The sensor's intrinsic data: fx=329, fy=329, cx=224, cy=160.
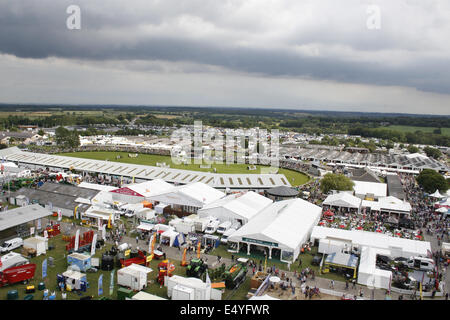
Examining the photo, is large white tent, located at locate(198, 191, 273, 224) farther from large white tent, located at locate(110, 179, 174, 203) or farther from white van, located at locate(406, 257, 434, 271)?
white van, located at locate(406, 257, 434, 271)

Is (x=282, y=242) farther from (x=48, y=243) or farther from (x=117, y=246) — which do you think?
(x=48, y=243)

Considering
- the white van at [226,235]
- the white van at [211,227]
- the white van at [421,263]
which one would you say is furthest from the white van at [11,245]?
the white van at [421,263]

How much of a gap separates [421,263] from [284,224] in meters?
8.01

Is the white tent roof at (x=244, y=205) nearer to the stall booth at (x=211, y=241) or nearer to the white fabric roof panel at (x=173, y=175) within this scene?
the stall booth at (x=211, y=241)

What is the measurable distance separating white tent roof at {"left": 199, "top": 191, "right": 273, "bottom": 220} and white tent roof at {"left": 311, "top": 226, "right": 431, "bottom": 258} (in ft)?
17.4

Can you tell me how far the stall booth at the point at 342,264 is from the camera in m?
17.7

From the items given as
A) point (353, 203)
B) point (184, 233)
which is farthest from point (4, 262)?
point (353, 203)

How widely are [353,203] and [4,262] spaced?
26.7 meters

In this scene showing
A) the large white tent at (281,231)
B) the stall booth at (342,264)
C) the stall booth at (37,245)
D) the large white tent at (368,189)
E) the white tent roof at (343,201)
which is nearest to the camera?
the stall booth at (342,264)

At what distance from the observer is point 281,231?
67.2 ft

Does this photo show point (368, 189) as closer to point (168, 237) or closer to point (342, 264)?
point (342, 264)

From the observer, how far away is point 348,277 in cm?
1748

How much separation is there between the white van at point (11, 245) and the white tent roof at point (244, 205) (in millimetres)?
12023
